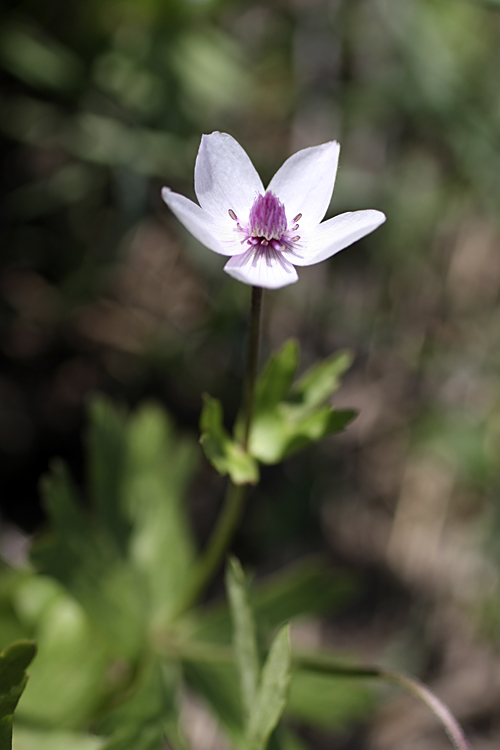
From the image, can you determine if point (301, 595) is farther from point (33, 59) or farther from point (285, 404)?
point (33, 59)

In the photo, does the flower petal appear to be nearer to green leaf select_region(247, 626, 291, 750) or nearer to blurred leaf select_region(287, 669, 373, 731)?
green leaf select_region(247, 626, 291, 750)

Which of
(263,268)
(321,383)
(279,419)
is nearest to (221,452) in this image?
(279,419)

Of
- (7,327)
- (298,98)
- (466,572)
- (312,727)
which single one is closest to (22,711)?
(312,727)

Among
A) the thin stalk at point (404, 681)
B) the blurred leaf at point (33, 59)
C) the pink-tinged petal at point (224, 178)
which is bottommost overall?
the thin stalk at point (404, 681)

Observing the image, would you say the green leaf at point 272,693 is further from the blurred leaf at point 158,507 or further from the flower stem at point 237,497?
the blurred leaf at point 158,507

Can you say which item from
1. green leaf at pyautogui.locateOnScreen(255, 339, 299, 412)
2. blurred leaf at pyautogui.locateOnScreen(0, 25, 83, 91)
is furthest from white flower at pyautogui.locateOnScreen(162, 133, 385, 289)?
blurred leaf at pyautogui.locateOnScreen(0, 25, 83, 91)

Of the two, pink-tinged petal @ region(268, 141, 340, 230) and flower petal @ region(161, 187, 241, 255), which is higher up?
pink-tinged petal @ region(268, 141, 340, 230)

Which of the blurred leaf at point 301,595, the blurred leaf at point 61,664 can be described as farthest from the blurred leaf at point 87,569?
the blurred leaf at point 301,595
